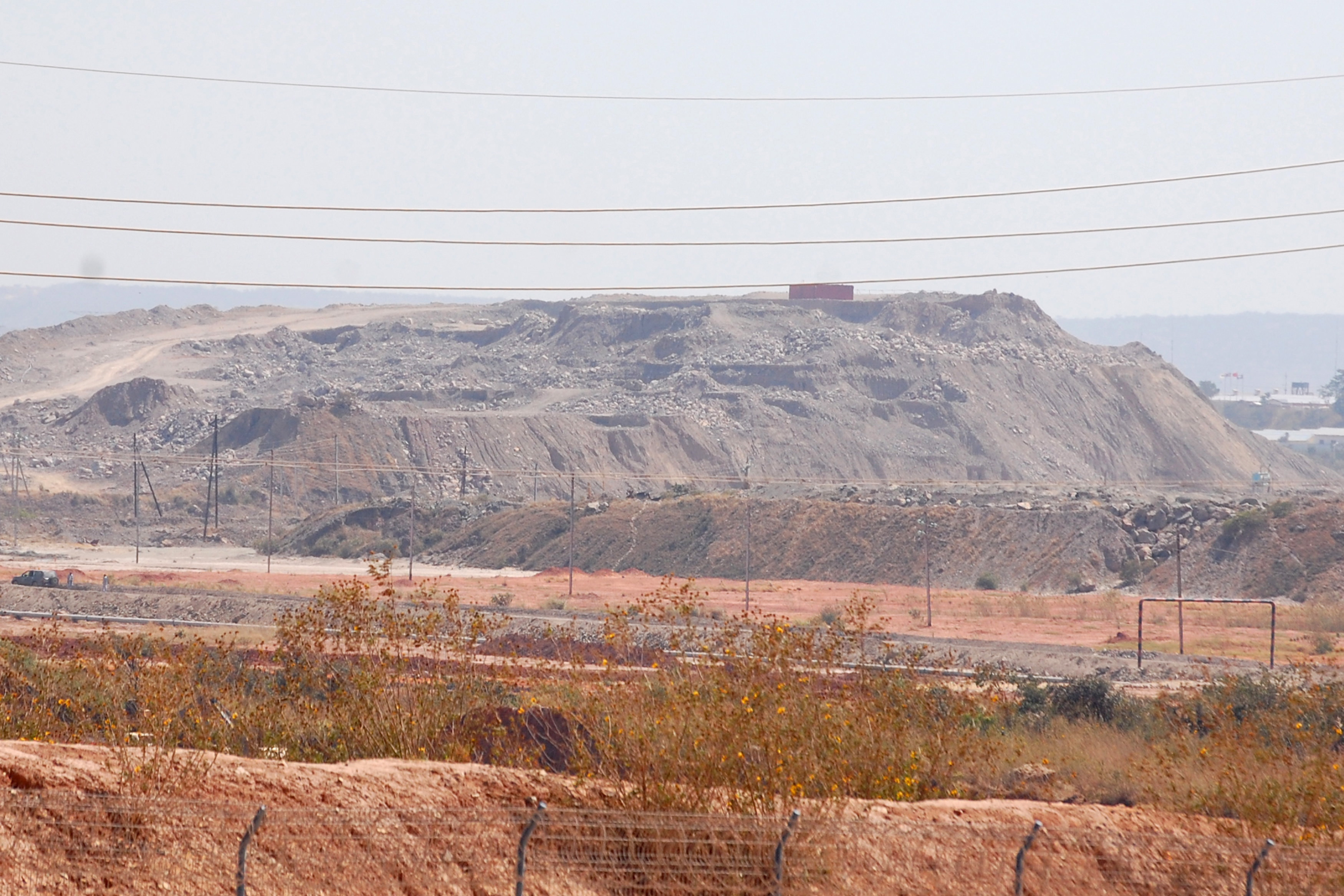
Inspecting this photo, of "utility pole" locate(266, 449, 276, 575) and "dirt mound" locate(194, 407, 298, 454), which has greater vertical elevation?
"dirt mound" locate(194, 407, 298, 454)

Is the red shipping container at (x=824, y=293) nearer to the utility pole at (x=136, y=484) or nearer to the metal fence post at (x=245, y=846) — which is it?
the utility pole at (x=136, y=484)

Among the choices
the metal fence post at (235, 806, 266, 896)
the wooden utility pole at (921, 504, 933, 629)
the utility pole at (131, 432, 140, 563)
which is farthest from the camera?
the utility pole at (131, 432, 140, 563)

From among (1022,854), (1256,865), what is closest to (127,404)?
(1022,854)

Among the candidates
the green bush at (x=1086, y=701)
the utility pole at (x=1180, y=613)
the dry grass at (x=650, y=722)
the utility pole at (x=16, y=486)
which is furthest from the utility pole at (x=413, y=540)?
the dry grass at (x=650, y=722)

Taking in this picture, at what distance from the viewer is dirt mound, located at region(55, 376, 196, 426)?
138750mm

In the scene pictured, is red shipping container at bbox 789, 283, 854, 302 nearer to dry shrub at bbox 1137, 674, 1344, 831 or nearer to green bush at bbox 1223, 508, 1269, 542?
green bush at bbox 1223, 508, 1269, 542

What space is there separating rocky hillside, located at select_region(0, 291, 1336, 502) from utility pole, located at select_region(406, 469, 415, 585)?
5.45 feet

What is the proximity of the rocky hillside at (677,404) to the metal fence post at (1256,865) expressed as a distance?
81.6m

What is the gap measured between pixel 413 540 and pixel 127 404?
78719 millimetres

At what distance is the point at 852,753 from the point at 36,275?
72.6ft

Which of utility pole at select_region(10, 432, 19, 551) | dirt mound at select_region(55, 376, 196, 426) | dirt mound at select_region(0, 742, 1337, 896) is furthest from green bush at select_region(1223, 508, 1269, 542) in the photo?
dirt mound at select_region(55, 376, 196, 426)

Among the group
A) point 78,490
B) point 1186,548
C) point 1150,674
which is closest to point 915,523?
point 1186,548

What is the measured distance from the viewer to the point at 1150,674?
3394cm

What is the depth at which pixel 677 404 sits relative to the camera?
132m
